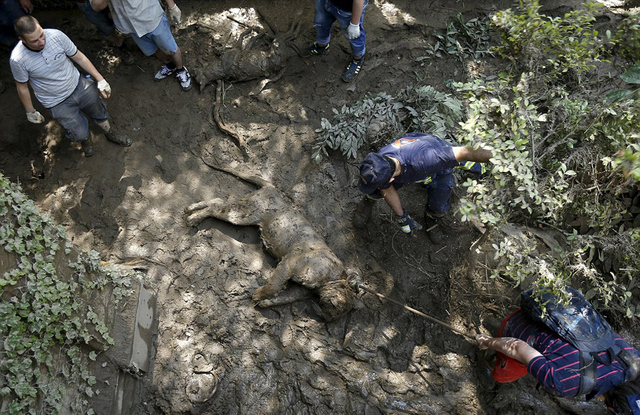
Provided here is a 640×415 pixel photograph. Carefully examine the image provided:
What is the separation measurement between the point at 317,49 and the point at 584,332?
473cm

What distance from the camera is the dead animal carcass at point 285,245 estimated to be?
13.5 ft

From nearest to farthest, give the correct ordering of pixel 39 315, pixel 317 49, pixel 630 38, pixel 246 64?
pixel 39 315 → pixel 630 38 → pixel 246 64 → pixel 317 49

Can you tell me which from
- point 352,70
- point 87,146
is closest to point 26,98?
point 87,146

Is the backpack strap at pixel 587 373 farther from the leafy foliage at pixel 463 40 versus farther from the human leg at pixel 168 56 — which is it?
the human leg at pixel 168 56

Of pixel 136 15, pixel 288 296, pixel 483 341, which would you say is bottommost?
pixel 288 296

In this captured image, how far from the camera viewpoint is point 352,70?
5.75 metres

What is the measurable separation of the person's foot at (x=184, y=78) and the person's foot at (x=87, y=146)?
1398mm

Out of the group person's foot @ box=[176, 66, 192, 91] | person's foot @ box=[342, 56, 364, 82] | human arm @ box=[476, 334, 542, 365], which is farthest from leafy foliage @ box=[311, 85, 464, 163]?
human arm @ box=[476, 334, 542, 365]

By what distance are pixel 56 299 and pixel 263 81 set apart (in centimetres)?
387

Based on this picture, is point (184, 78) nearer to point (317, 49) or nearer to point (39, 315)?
point (317, 49)

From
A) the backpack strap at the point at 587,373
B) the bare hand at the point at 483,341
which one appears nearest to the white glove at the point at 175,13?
the bare hand at the point at 483,341

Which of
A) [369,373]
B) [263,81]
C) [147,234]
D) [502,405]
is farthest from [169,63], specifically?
[502,405]

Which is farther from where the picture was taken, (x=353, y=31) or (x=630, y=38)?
(x=353, y=31)

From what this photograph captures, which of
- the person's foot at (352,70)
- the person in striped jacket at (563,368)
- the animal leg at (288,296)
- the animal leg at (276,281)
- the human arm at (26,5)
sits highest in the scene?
the human arm at (26,5)
